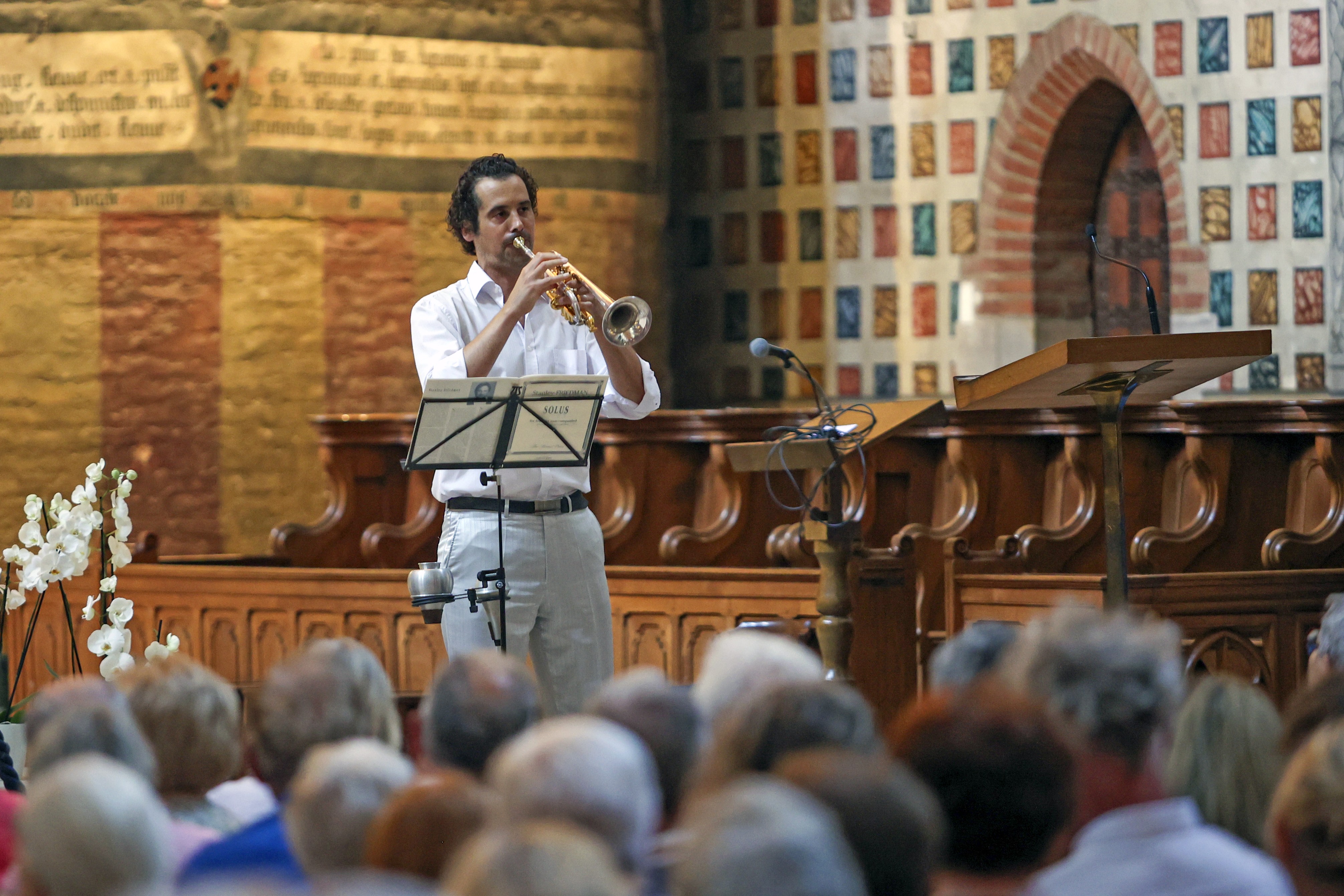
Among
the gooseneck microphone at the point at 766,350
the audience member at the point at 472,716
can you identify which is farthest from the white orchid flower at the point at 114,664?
the audience member at the point at 472,716

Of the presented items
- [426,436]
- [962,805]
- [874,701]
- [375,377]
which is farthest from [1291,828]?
[375,377]

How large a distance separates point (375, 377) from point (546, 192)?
1.33 meters

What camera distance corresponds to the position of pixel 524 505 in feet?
13.3

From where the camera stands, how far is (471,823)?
5.98 feet

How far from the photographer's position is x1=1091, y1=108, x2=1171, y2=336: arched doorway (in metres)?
9.23

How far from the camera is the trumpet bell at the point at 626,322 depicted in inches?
163

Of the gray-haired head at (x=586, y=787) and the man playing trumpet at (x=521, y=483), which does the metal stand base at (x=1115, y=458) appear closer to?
the man playing trumpet at (x=521, y=483)

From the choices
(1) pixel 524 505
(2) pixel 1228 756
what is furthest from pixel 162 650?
(2) pixel 1228 756

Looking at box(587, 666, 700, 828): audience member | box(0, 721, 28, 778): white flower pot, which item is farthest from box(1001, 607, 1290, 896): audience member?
box(0, 721, 28, 778): white flower pot

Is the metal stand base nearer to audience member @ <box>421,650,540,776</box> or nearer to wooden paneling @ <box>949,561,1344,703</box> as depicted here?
wooden paneling @ <box>949,561,1344,703</box>

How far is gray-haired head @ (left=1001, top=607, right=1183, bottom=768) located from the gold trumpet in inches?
78.4

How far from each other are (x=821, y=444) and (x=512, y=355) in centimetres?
85

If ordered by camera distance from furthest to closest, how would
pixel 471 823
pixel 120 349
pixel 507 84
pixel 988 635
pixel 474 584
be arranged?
pixel 507 84, pixel 120 349, pixel 474 584, pixel 988 635, pixel 471 823

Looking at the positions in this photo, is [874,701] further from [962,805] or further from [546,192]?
[546,192]
